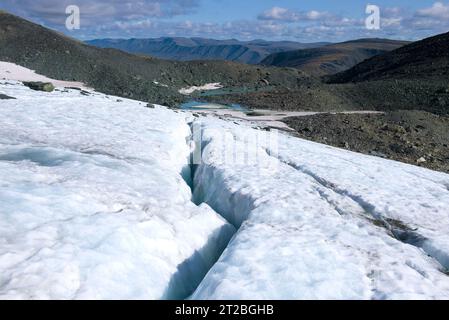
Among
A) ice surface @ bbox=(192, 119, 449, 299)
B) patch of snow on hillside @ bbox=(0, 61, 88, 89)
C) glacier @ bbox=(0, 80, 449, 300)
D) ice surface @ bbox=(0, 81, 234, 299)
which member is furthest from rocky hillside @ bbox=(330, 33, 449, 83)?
ice surface @ bbox=(0, 81, 234, 299)

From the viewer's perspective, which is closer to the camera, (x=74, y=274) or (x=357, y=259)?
(x=74, y=274)

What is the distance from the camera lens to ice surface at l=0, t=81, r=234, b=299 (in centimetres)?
695

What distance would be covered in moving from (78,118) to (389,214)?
14.6 m

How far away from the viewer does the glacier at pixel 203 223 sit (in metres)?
7.17

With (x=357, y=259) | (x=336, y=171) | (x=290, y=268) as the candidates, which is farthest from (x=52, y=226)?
(x=336, y=171)

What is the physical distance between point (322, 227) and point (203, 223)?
288 cm

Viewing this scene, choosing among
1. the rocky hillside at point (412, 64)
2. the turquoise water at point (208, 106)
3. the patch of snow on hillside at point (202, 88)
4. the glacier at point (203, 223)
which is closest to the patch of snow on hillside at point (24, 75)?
the turquoise water at point (208, 106)

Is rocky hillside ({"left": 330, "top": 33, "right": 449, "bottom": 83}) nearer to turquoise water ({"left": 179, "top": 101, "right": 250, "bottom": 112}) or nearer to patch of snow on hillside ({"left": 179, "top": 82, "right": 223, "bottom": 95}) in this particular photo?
patch of snow on hillside ({"left": 179, "top": 82, "right": 223, "bottom": 95})

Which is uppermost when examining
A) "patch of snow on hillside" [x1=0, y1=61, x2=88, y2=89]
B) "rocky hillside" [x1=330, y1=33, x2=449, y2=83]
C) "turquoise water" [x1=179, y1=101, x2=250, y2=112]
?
"rocky hillside" [x1=330, y1=33, x2=449, y2=83]

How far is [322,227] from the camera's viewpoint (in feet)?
32.9

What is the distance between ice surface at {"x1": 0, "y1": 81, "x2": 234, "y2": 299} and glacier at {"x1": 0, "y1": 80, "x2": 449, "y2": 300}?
31mm

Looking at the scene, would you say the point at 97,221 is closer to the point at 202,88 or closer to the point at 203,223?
the point at 203,223

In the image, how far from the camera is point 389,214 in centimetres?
1166
